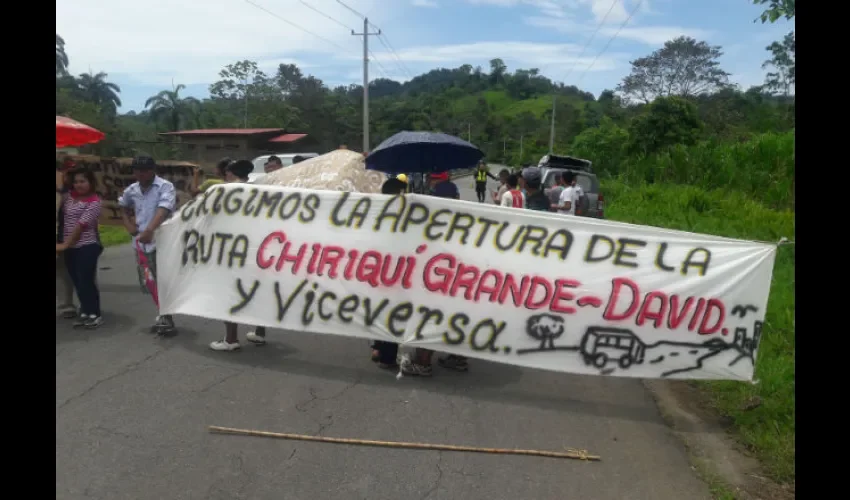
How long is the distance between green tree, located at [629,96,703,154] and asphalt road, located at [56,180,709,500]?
24.7 meters

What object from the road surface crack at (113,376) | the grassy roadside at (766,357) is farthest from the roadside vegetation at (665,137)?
the road surface crack at (113,376)

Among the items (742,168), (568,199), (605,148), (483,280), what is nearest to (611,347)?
(483,280)

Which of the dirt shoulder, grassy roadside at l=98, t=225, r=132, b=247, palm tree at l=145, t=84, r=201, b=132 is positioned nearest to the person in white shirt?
the dirt shoulder

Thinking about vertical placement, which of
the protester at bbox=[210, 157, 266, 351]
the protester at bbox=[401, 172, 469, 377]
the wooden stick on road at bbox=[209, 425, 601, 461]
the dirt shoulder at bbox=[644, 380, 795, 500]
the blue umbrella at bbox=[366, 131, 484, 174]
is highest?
the blue umbrella at bbox=[366, 131, 484, 174]

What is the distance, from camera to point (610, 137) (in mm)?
35469

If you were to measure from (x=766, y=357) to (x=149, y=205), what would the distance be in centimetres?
591

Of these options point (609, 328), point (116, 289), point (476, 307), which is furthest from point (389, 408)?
point (116, 289)

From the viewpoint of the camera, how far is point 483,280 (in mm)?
4887

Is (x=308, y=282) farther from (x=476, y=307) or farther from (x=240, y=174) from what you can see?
(x=240, y=174)

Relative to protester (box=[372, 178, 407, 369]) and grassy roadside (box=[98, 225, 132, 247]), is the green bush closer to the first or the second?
protester (box=[372, 178, 407, 369])

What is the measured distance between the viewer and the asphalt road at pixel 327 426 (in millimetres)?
3512

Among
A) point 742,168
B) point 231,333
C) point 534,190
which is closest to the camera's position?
point 231,333

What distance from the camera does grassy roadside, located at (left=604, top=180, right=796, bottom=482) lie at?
4086 mm

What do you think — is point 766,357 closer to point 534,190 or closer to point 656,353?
point 656,353
